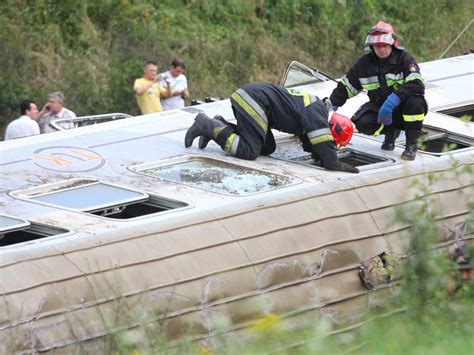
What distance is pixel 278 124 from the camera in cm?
1009

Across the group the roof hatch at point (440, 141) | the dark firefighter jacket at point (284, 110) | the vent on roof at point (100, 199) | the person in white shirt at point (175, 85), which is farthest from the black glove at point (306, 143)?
the person in white shirt at point (175, 85)

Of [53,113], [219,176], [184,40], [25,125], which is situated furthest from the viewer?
[184,40]

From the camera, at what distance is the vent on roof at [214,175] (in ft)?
31.2

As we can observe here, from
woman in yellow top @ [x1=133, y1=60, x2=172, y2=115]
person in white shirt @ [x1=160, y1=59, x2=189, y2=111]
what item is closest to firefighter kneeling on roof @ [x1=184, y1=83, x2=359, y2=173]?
woman in yellow top @ [x1=133, y1=60, x2=172, y2=115]

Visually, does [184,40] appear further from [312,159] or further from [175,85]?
[312,159]

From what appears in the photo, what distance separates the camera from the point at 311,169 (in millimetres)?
9992

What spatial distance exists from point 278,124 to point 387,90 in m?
1.16

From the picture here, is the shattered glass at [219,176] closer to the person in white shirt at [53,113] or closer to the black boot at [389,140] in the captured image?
the black boot at [389,140]

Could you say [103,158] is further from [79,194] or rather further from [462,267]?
[462,267]

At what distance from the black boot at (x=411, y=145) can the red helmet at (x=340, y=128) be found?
580 millimetres

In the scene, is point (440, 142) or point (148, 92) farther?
point (148, 92)

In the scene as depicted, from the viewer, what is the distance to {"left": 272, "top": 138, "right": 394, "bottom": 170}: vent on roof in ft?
34.1

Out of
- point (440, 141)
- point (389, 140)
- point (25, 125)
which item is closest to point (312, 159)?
point (389, 140)

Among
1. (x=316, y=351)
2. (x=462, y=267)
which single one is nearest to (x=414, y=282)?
(x=462, y=267)
